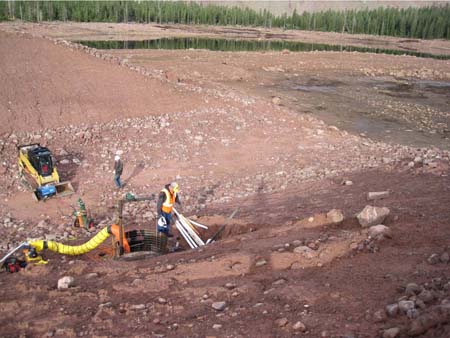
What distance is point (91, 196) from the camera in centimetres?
1273

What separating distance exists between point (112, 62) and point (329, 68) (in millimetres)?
26694

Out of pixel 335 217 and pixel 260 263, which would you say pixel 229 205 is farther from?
pixel 260 263

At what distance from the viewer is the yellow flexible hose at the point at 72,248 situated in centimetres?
843

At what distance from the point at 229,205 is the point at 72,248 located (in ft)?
15.6

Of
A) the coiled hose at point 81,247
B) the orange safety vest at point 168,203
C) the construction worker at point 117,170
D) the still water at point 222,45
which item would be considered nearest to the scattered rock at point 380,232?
the orange safety vest at point 168,203

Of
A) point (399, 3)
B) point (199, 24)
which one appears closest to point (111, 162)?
point (199, 24)

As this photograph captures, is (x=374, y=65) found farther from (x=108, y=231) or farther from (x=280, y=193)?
(x=108, y=231)

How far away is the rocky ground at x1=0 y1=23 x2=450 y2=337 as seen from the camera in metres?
5.91

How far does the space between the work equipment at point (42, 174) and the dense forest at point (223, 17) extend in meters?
76.8

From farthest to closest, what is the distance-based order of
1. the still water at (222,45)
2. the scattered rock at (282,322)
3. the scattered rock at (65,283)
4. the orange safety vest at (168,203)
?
the still water at (222,45) < the orange safety vest at (168,203) < the scattered rock at (65,283) < the scattered rock at (282,322)

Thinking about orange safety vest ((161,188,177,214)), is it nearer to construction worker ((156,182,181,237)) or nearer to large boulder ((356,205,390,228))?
construction worker ((156,182,181,237))

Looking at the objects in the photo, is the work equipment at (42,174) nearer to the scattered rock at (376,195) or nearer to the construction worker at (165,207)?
the construction worker at (165,207)

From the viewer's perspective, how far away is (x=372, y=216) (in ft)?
28.3

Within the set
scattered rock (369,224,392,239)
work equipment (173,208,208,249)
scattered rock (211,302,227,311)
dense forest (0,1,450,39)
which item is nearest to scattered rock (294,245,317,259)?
scattered rock (369,224,392,239)
